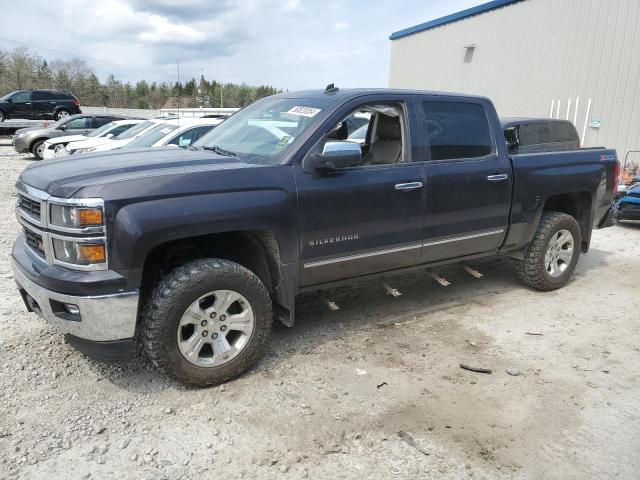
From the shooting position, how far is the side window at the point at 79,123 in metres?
17.4

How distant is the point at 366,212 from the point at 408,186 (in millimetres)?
444

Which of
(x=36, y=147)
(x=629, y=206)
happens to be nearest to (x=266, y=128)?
(x=629, y=206)

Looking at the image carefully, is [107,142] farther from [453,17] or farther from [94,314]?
[453,17]

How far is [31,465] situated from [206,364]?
1.07 meters

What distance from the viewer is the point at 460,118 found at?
4570 mm

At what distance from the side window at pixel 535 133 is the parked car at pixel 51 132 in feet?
44.5

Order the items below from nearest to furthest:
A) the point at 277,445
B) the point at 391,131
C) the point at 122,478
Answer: the point at 122,478 < the point at 277,445 < the point at 391,131

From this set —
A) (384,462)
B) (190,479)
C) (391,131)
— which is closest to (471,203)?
(391,131)

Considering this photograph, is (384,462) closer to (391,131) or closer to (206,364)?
(206,364)

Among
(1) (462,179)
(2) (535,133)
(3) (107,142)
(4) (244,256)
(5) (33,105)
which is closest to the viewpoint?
(4) (244,256)

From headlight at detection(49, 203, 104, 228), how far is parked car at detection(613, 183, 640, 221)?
8646 millimetres

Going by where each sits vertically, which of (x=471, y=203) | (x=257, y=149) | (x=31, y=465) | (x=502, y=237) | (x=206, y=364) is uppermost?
(x=257, y=149)

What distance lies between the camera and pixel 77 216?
113 inches

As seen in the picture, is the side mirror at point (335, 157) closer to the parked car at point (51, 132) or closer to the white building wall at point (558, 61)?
the white building wall at point (558, 61)
